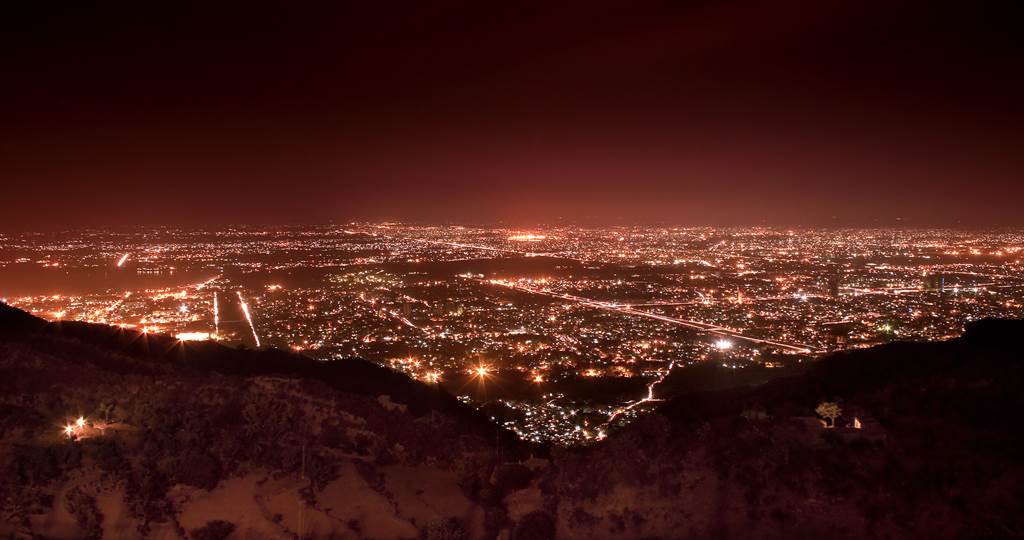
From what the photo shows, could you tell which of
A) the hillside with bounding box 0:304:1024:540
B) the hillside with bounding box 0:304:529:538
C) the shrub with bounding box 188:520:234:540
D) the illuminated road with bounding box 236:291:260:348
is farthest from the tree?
the illuminated road with bounding box 236:291:260:348

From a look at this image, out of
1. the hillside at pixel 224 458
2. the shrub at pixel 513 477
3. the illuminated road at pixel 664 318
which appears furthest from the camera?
the illuminated road at pixel 664 318

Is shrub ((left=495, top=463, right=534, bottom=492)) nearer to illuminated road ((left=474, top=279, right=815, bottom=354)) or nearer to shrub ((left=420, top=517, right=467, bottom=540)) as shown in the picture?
shrub ((left=420, top=517, right=467, bottom=540))

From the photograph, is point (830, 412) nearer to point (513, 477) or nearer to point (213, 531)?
point (513, 477)

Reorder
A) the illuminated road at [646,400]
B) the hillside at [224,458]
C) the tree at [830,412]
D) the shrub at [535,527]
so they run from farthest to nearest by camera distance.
A: 1. the illuminated road at [646,400]
2. the tree at [830,412]
3. the shrub at [535,527]
4. the hillside at [224,458]

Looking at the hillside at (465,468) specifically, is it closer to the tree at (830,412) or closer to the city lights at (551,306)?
the tree at (830,412)

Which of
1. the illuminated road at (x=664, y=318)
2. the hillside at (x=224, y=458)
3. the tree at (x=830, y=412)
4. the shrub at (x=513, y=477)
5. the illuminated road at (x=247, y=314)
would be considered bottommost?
the illuminated road at (x=247, y=314)

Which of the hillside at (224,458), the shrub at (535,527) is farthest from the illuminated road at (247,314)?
the shrub at (535,527)

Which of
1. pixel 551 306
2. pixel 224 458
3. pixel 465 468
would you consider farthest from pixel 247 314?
pixel 465 468

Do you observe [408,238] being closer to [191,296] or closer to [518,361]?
[191,296]
